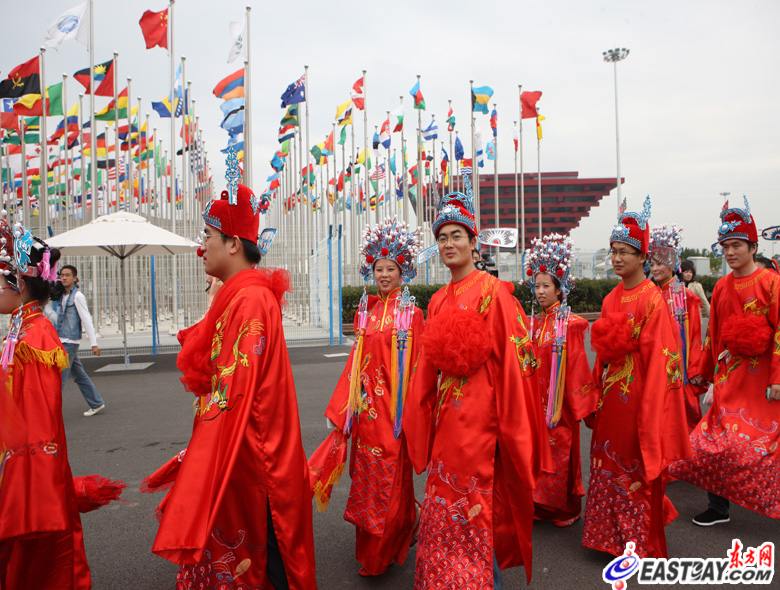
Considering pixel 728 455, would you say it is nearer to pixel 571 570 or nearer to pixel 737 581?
pixel 737 581

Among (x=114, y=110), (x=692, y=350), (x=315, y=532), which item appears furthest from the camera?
(x=114, y=110)

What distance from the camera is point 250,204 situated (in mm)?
2812

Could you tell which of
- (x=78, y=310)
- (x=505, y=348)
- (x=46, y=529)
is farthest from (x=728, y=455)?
(x=78, y=310)

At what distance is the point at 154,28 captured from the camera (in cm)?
1598

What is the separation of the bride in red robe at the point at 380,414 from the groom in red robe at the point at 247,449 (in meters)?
1.02

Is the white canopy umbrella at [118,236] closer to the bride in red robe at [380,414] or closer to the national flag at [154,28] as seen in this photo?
the national flag at [154,28]

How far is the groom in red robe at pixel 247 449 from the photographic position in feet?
7.90

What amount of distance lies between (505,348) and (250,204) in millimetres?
1359

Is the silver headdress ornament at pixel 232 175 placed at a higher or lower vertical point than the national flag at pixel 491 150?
lower

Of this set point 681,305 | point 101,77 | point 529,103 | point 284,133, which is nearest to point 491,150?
point 529,103

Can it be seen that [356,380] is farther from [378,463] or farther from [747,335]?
A: [747,335]

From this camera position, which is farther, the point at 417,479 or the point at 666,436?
the point at 417,479

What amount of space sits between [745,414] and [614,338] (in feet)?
4.49

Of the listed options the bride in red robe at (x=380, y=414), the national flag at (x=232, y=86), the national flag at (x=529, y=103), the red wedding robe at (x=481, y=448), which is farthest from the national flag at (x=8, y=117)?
the red wedding robe at (x=481, y=448)
